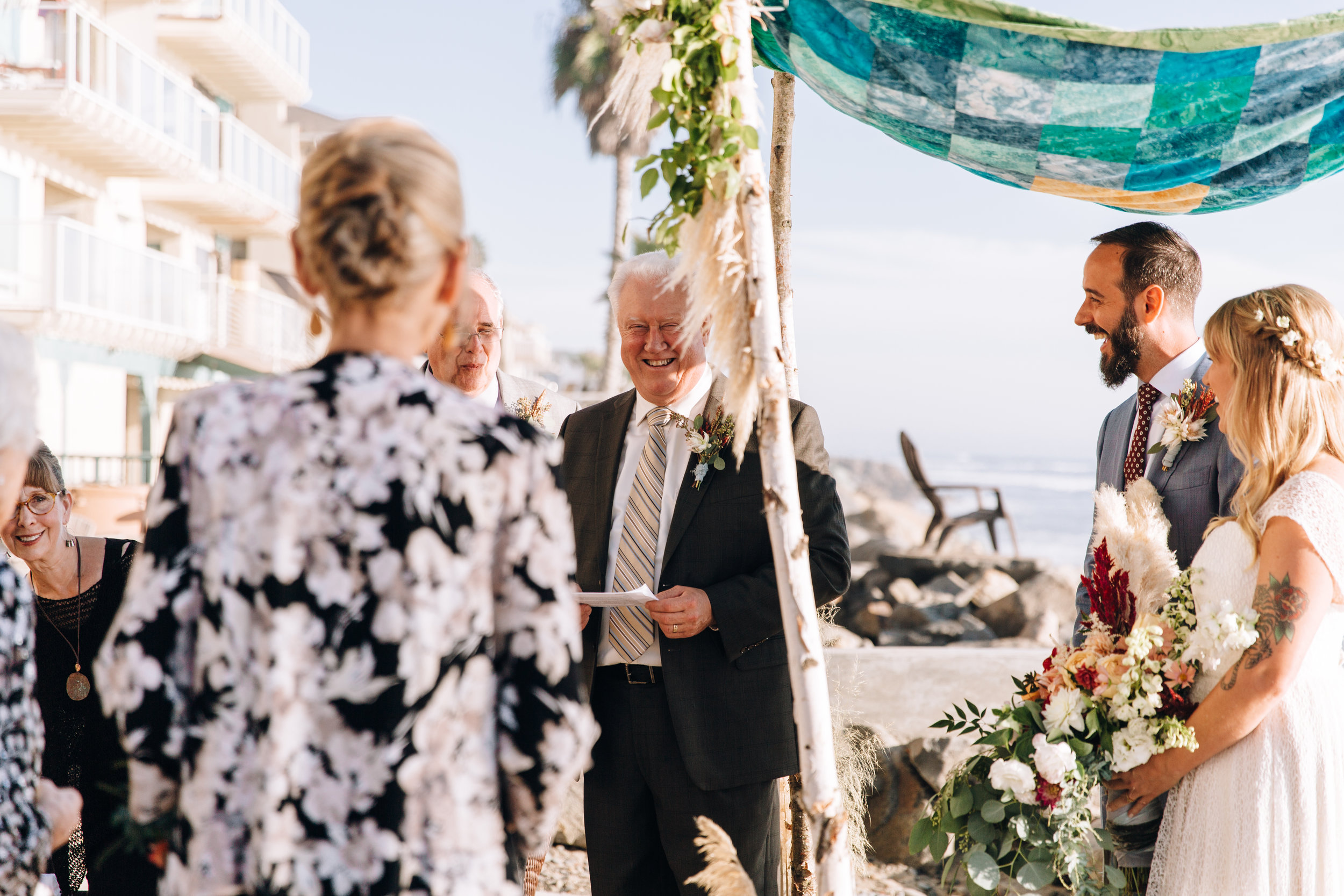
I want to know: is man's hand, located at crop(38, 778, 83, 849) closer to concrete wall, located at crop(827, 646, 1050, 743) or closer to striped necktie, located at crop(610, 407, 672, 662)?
striped necktie, located at crop(610, 407, 672, 662)

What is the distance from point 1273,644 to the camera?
8.39 feet

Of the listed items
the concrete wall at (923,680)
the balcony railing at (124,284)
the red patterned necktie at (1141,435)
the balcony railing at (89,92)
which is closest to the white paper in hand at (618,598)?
the red patterned necktie at (1141,435)

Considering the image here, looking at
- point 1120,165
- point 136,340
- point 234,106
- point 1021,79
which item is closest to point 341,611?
point 1021,79

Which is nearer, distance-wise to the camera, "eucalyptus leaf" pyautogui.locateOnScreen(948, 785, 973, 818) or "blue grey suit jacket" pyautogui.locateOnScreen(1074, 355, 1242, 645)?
"eucalyptus leaf" pyautogui.locateOnScreen(948, 785, 973, 818)

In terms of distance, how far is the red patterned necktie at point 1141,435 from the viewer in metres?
3.67

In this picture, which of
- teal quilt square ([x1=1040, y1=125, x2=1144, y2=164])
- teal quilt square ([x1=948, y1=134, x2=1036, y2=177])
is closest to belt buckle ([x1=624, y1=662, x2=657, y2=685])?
teal quilt square ([x1=948, y1=134, x2=1036, y2=177])

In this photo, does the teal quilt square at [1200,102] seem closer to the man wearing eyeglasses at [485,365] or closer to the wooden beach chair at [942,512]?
the man wearing eyeglasses at [485,365]

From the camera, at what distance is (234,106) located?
2458 cm

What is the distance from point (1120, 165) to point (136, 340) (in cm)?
1933

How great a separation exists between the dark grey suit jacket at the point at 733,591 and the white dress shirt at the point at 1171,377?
119cm

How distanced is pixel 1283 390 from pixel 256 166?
76.8ft

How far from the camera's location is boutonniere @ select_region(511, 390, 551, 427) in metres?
4.01

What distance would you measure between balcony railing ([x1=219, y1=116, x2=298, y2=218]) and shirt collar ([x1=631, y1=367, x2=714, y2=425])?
18.3m

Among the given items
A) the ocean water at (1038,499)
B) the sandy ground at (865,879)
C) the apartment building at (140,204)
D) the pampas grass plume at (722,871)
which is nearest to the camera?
the pampas grass plume at (722,871)
